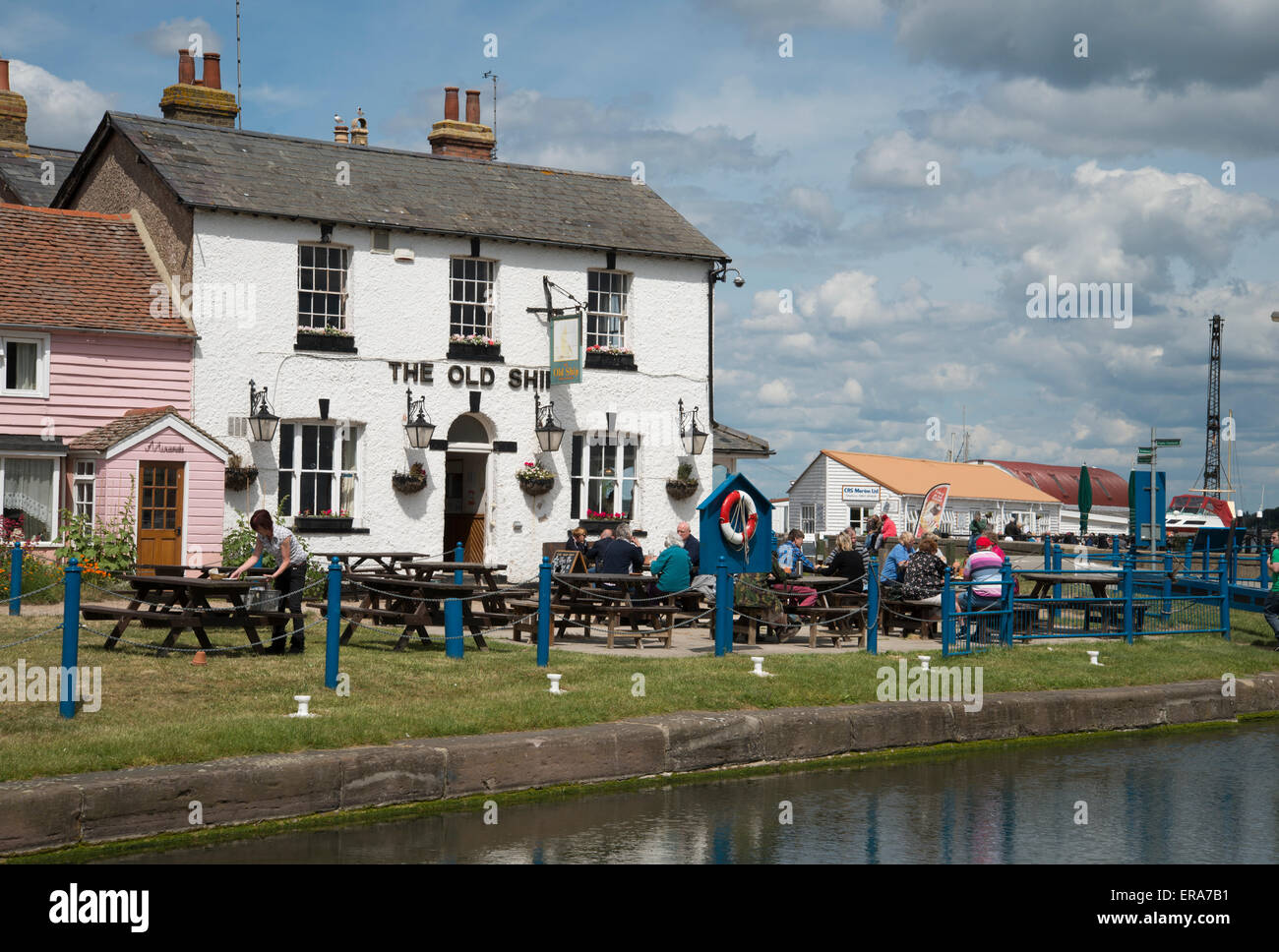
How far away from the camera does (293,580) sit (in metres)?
13.7

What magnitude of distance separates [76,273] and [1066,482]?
5832cm

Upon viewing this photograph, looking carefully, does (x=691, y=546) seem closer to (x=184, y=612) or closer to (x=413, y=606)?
(x=413, y=606)

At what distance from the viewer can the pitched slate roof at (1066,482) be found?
226 ft

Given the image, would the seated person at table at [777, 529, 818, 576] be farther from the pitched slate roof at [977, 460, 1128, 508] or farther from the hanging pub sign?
the pitched slate roof at [977, 460, 1128, 508]

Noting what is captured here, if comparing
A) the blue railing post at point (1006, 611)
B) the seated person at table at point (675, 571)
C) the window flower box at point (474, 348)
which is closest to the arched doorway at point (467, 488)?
the window flower box at point (474, 348)

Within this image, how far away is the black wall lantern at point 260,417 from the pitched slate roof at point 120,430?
0.70m

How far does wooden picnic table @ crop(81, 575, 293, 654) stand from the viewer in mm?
12180

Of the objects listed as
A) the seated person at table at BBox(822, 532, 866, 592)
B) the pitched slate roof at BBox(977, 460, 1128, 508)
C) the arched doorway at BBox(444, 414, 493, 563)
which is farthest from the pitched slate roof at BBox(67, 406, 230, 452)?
the pitched slate roof at BBox(977, 460, 1128, 508)

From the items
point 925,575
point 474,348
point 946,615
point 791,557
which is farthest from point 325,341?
point 946,615

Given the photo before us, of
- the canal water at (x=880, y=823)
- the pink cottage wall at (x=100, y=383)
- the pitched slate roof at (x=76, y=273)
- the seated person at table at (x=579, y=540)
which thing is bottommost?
the canal water at (x=880, y=823)

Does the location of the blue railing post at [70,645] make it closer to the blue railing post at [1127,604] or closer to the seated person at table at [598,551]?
the seated person at table at [598,551]

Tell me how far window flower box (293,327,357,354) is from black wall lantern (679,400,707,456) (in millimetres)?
5990
